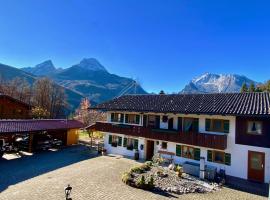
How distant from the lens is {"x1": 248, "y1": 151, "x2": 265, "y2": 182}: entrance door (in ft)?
63.7

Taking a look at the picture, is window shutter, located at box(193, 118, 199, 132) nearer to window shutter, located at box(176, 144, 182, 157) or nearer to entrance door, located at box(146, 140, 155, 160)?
window shutter, located at box(176, 144, 182, 157)

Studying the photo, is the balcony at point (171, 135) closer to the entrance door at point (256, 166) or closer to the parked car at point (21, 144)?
the entrance door at point (256, 166)

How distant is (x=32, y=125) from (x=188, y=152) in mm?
18396

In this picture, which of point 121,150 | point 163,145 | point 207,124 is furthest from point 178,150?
point 121,150

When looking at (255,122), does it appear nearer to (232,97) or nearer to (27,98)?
(232,97)

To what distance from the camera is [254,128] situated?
19.9m

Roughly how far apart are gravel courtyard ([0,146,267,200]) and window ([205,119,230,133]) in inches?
220

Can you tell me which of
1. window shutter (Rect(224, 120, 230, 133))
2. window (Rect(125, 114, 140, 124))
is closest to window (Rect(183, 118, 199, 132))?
window shutter (Rect(224, 120, 230, 133))

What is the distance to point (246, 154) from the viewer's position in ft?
65.7

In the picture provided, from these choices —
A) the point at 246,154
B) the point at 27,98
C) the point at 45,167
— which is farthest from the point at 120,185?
the point at 27,98

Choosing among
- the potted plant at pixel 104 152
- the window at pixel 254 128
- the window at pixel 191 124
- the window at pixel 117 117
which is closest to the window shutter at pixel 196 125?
the window at pixel 191 124

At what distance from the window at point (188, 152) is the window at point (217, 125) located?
240 centimetres

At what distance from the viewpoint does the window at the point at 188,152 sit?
22984 millimetres

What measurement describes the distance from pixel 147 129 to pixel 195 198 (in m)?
11.0
